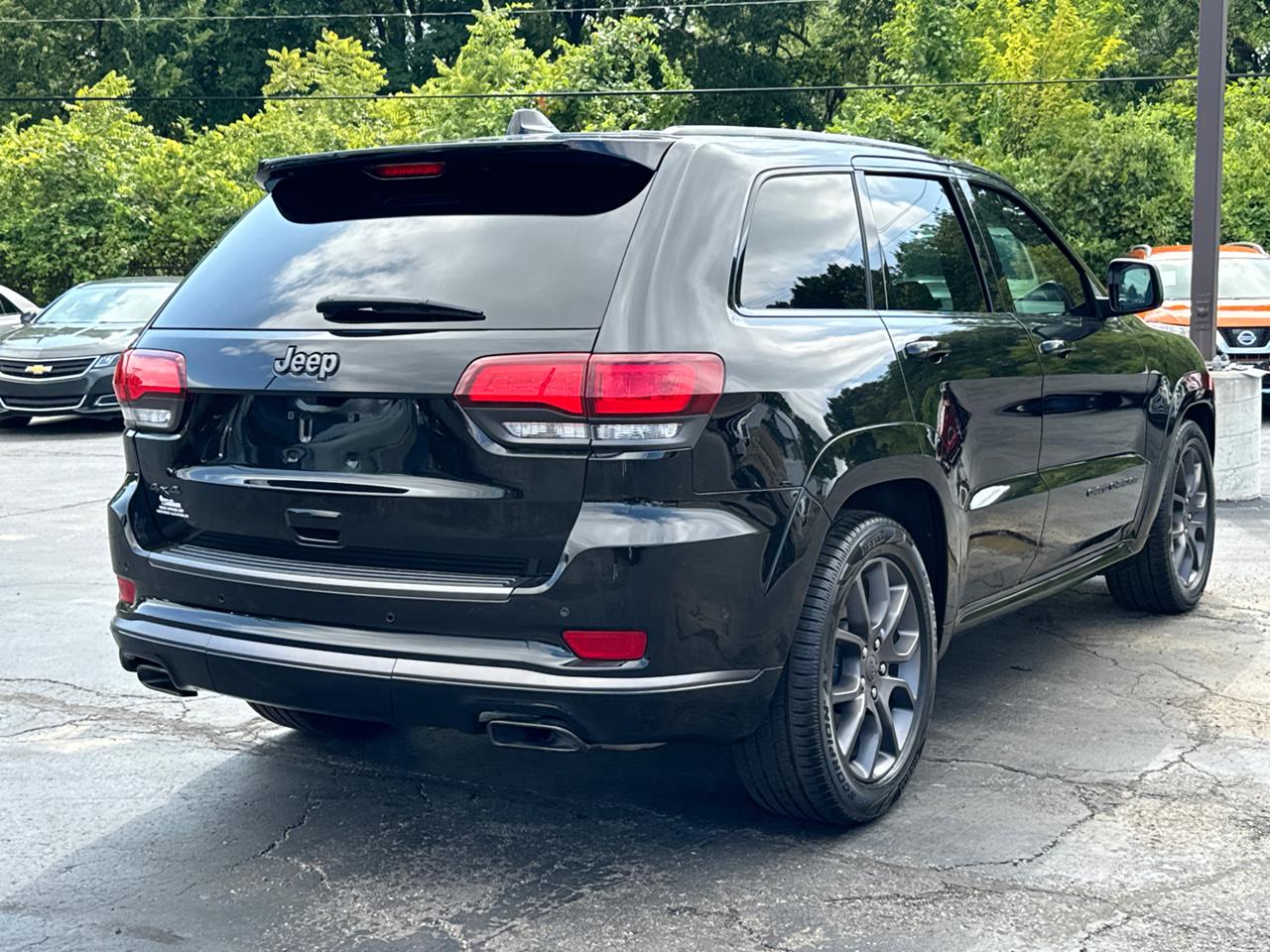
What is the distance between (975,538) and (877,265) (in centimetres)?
88

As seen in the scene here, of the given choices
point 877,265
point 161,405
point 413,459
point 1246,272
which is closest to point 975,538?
point 877,265

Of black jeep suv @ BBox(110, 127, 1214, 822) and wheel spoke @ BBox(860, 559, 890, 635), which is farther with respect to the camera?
wheel spoke @ BBox(860, 559, 890, 635)

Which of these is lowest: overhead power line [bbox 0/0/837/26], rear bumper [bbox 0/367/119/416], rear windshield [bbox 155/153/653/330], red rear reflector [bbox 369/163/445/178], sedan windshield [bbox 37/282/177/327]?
rear bumper [bbox 0/367/119/416]

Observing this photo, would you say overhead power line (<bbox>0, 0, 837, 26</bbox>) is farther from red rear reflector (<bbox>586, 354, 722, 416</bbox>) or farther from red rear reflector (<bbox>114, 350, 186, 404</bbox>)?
red rear reflector (<bbox>586, 354, 722, 416</bbox>)

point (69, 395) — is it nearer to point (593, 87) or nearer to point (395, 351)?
point (395, 351)

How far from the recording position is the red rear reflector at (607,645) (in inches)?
135

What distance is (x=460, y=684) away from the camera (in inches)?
135

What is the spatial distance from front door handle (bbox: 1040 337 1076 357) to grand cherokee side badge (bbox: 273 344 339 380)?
97.4 inches

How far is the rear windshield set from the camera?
3.56 metres

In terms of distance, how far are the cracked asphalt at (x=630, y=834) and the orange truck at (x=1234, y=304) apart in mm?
10266

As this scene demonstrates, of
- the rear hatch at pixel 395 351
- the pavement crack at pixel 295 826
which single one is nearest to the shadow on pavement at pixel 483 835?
the pavement crack at pixel 295 826

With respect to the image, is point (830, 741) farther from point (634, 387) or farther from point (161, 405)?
point (161, 405)

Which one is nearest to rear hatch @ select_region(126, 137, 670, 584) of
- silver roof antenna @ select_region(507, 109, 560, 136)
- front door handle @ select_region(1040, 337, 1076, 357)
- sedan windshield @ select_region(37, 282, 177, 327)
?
silver roof antenna @ select_region(507, 109, 560, 136)

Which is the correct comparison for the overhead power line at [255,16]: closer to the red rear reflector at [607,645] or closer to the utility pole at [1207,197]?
the utility pole at [1207,197]
